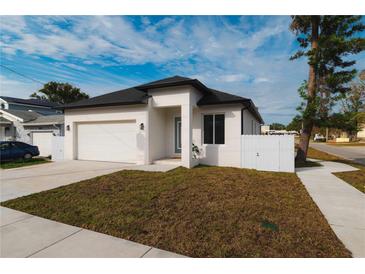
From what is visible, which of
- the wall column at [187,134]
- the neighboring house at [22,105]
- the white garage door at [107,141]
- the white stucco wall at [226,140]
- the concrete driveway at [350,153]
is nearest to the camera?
the wall column at [187,134]

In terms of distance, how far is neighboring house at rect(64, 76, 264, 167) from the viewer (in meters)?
8.56

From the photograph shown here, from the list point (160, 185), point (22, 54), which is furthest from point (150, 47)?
point (160, 185)

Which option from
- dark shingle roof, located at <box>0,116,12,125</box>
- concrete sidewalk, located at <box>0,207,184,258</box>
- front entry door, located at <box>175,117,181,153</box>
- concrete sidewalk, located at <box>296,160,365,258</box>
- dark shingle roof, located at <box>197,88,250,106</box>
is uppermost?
dark shingle roof, located at <box>197,88,250,106</box>

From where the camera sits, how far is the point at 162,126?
33.3 feet

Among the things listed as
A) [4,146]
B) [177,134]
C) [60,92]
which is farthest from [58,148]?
[60,92]

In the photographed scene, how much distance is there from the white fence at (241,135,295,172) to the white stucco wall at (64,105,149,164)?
498 cm

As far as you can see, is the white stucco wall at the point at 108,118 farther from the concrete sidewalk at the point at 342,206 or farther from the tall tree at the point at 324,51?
the tall tree at the point at 324,51

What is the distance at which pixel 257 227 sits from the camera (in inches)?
125

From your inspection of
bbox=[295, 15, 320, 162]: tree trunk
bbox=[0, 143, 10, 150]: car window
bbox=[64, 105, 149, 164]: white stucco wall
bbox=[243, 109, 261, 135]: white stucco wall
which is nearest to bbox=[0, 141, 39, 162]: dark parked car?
bbox=[0, 143, 10, 150]: car window

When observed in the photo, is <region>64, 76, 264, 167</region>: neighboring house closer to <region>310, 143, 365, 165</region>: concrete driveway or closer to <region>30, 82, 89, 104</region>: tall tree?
<region>310, 143, 365, 165</region>: concrete driveway

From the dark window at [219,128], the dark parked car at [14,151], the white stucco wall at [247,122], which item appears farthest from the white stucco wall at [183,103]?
the dark parked car at [14,151]

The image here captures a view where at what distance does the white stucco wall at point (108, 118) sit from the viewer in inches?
363

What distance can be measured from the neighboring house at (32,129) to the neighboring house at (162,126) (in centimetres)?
469
